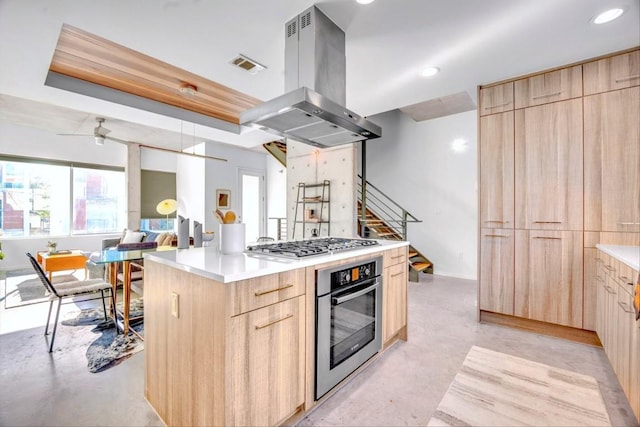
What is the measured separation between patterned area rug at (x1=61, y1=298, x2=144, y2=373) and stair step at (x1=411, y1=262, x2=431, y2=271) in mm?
4011

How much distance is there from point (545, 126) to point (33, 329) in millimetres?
5418

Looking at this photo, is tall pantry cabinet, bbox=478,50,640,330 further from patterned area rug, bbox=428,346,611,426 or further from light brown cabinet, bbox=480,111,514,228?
patterned area rug, bbox=428,346,611,426

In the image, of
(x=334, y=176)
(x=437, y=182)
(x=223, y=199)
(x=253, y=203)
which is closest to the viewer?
(x=334, y=176)

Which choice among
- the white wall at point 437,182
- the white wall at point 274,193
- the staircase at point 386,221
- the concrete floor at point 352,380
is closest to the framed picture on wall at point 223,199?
the white wall at point 274,193

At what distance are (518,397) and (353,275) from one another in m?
1.34

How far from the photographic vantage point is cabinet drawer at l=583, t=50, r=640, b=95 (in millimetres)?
2385

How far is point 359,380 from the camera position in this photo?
203 cm

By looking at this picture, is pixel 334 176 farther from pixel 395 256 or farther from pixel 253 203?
pixel 253 203

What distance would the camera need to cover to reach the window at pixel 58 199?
5.63m

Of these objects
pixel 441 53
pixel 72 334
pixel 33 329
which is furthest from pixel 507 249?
pixel 33 329

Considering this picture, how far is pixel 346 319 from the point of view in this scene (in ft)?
6.05

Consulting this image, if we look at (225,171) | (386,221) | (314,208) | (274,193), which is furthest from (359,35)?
(274,193)

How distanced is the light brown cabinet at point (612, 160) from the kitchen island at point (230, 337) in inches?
98.2

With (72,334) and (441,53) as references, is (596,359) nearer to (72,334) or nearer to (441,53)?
(441,53)
